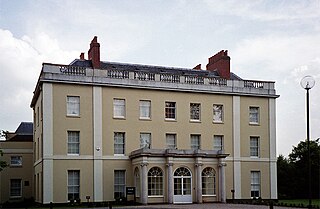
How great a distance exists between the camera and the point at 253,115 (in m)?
45.8

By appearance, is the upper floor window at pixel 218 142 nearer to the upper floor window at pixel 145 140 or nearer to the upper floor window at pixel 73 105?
the upper floor window at pixel 145 140

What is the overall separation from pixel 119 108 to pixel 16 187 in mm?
16553

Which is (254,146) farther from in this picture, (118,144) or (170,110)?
(118,144)

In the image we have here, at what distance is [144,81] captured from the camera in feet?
137

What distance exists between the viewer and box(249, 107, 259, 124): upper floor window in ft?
150

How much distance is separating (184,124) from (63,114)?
1041cm

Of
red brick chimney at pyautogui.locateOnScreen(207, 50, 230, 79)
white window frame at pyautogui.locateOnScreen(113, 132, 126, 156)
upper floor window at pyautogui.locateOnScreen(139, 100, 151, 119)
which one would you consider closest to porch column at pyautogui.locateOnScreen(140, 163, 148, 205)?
white window frame at pyautogui.locateOnScreen(113, 132, 126, 156)

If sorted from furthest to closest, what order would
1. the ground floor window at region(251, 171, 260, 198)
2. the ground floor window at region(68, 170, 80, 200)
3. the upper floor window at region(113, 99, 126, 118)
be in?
1. the ground floor window at region(251, 171, 260, 198)
2. the upper floor window at region(113, 99, 126, 118)
3. the ground floor window at region(68, 170, 80, 200)

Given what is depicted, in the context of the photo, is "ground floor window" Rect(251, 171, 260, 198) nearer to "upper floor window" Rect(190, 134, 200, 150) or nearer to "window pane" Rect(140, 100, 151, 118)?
"upper floor window" Rect(190, 134, 200, 150)

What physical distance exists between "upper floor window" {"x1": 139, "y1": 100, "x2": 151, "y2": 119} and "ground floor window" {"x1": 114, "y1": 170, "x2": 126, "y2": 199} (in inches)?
194

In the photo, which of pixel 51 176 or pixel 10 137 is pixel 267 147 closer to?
pixel 51 176

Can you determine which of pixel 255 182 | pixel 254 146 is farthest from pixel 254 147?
pixel 255 182

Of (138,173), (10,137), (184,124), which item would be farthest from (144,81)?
(10,137)

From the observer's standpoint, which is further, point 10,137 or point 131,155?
point 10,137
